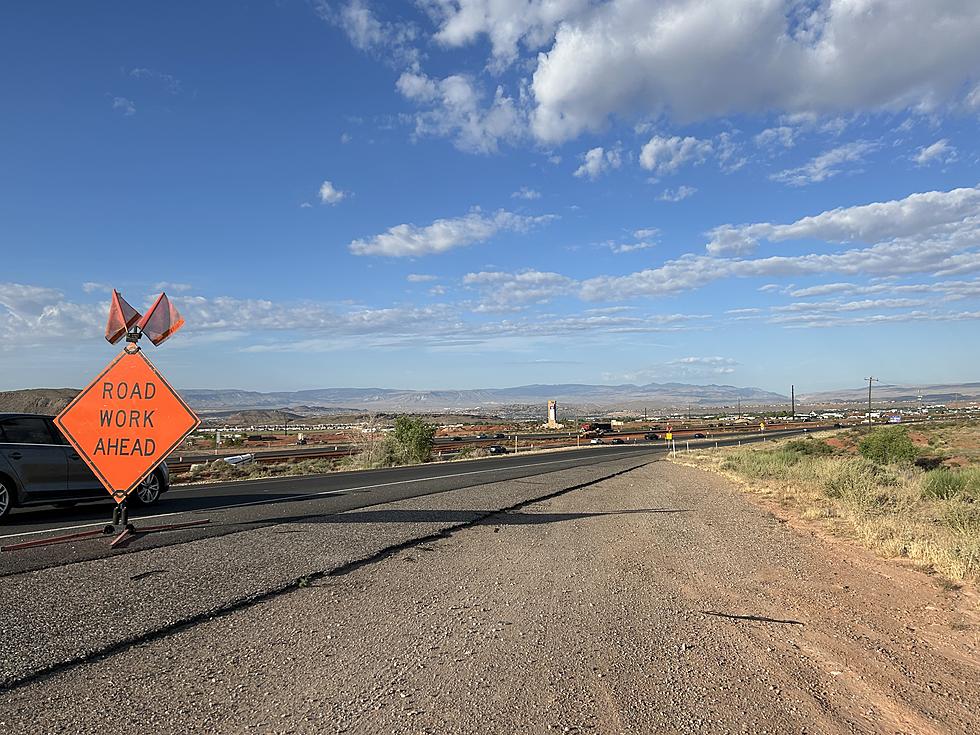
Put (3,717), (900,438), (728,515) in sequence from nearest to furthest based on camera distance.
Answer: (3,717) < (728,515) < (900,438)

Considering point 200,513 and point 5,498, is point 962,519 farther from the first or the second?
point 5,498

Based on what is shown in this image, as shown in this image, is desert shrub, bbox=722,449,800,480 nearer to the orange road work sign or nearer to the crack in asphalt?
the crack in asphalt

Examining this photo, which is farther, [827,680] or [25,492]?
[25,492]

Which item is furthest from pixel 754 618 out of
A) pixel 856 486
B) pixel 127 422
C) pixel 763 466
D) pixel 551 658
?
pixel 763 466

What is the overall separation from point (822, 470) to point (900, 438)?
16.5 meters

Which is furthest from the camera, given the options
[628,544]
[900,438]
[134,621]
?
[900,438]

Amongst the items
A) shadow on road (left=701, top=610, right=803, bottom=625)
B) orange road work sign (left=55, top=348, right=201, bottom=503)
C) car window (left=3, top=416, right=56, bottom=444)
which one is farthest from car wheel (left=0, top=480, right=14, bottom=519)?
shadow on road (left=701, top=610, right=803, bottom=625)

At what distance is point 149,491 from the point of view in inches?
497

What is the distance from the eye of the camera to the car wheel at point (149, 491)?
12.4 meters

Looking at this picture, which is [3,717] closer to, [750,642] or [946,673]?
[750,642]

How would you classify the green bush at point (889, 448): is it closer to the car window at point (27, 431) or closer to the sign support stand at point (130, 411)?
the sign support stand at point (130, 411)

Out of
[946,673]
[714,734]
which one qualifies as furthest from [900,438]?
[714,734]

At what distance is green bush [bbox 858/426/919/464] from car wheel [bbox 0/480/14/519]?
3348 cm

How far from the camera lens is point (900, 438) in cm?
3541
